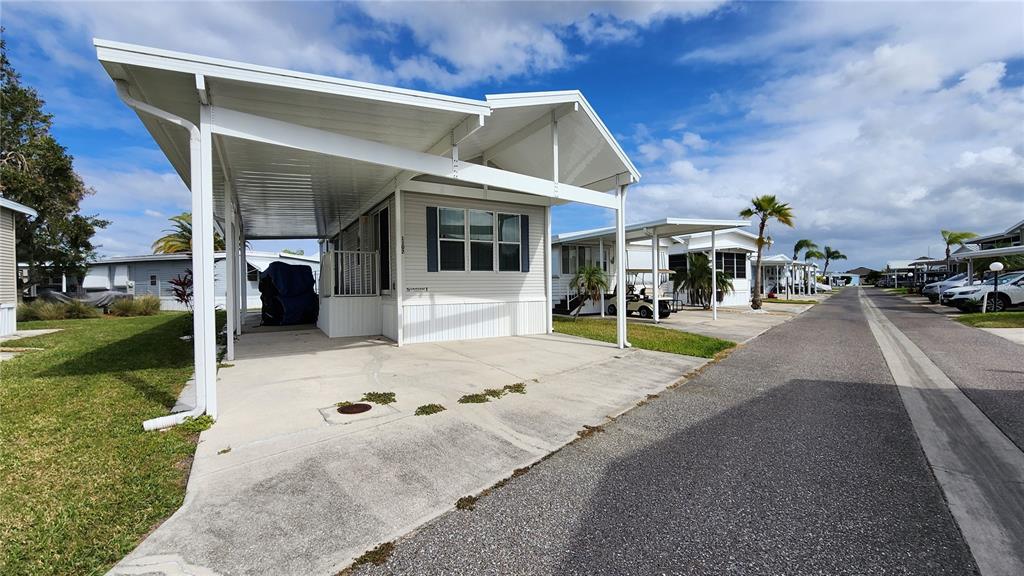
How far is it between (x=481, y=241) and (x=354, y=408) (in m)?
5.68

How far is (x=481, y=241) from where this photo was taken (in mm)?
9484

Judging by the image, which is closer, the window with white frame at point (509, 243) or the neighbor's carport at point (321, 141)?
the neighbor's carport at point (321, 141)

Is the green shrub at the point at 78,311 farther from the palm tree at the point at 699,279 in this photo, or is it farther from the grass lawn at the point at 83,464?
the palm tree at the point at 699,279

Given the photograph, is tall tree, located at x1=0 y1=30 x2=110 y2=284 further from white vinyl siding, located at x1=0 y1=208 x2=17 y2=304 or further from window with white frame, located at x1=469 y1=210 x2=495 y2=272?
window with white frame, located at x1=469 y1=210 x2=495 y2=272

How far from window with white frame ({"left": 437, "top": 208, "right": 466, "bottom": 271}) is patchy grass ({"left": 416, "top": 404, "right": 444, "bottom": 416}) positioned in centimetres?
482

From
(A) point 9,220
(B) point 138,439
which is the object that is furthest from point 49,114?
(B) point 138,439

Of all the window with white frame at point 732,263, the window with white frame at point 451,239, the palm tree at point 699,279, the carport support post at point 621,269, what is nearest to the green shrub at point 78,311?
the window with white frame at point 451,239

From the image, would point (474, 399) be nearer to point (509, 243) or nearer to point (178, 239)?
point (509, 243)

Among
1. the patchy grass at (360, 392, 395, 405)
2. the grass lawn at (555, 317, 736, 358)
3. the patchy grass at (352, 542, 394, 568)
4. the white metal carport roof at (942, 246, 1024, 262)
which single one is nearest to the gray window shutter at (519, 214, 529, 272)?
the grass lawn at (555, 317, 736, 358)

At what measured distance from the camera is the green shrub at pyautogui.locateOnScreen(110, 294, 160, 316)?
17.1 metres

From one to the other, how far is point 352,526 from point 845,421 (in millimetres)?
4448

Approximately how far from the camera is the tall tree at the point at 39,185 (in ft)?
49.2

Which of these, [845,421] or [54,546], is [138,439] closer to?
[54,546]

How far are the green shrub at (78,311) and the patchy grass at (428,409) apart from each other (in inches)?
746
